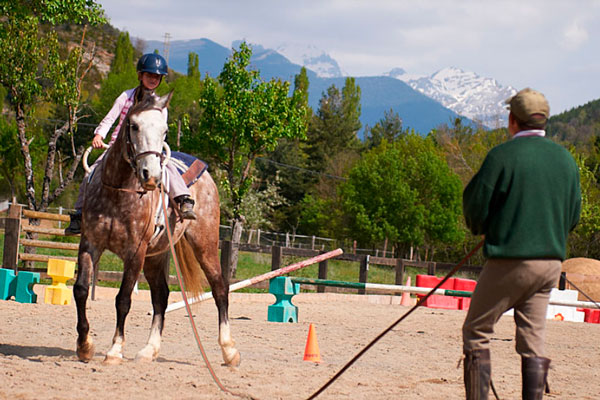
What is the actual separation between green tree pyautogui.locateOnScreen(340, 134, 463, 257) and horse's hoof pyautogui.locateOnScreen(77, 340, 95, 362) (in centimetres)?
3453

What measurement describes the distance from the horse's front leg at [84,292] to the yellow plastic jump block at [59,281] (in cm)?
487

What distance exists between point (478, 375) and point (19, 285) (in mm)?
8714

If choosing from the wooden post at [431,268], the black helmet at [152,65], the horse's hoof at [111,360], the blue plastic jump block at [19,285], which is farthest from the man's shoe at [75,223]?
the wooden post at [431,268]

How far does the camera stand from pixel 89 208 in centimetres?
574

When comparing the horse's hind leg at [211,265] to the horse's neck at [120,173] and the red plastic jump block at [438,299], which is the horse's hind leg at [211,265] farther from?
the red plastic jump block at [438,299]

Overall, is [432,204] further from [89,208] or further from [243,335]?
[89,208]

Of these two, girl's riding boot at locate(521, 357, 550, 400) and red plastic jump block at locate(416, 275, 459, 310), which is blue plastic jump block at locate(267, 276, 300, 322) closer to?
red plastic jump block at locate(416, 275, 459, 310)

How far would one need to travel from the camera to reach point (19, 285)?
1058 cm

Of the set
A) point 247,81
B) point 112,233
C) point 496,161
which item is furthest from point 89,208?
point 247,81

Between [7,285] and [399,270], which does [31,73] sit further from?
[399,270]

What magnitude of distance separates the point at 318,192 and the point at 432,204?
15.0 metres

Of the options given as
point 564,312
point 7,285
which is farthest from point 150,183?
point 564,312

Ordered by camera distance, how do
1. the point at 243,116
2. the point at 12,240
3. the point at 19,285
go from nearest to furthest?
1. the point at 19,285
2. the point at 12,240
3. the point at 243,116

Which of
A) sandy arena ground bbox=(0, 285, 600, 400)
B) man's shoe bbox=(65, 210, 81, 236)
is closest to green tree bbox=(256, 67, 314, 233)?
sandy arena ground bbox=(0, 285, 600, 400)
